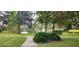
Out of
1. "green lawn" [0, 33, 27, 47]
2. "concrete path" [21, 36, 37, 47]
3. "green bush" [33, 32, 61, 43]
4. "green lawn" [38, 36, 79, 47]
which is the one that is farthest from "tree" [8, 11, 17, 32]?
"green lawn" [38, 36, 79, 47]

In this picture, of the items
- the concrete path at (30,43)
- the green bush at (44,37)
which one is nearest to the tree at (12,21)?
the concrete path at (30,43)

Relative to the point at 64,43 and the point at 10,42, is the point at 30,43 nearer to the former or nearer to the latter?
the point at 10,42

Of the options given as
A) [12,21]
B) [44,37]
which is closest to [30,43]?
[44,37]

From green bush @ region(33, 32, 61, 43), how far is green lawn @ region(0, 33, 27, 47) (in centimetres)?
22

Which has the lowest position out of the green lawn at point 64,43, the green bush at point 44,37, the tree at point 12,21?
the green lawn at point 64,43

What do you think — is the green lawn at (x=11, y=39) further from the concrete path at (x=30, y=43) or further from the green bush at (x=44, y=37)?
the green bush at (x=44, y=37)

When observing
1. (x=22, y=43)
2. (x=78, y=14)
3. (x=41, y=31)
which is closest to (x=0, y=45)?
(x=22, y=43)

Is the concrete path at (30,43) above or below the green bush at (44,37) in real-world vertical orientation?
below

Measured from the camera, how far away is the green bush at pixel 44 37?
114 inches

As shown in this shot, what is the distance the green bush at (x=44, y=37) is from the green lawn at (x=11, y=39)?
0.22 m

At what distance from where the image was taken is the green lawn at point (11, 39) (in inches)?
113

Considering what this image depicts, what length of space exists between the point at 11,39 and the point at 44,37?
56 centimetres
